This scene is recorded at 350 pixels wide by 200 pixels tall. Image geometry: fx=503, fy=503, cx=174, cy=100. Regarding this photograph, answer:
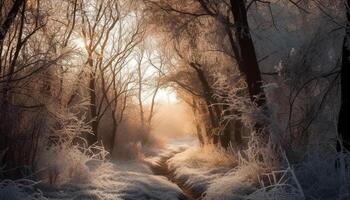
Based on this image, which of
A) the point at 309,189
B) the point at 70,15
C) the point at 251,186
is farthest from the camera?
the point at 70,15

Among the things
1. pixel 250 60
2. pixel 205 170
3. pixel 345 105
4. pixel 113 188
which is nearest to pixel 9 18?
pixel 113 188

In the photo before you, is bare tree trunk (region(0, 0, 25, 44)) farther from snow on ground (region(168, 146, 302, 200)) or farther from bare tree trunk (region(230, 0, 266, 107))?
snow on ground (region(168, 146, 302, 200))

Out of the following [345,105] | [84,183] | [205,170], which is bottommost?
[205,170]

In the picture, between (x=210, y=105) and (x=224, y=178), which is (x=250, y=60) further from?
(x=224, y=178)

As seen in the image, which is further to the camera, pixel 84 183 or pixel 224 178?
pixel 84 183

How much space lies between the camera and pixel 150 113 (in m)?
48.0

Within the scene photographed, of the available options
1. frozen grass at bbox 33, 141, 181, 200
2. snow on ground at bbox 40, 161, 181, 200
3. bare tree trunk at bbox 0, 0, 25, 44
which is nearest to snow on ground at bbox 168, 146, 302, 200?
snow on ground at bbox 40, 161, 181, 200

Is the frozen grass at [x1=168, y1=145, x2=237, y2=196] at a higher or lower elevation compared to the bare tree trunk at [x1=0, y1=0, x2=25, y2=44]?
lower

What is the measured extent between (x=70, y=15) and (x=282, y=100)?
853 cm

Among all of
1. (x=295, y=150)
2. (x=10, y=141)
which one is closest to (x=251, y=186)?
(x=295, y=150)

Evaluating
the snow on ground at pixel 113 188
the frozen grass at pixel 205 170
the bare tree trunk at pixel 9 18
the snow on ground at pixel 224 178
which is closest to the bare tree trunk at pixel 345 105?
the snow on ground at pixel 224 178

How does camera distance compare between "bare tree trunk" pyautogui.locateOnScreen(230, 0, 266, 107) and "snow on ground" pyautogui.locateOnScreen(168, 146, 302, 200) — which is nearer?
"snow on ground" pyautogui.locateOnScreen(168, 146, 302, 200)

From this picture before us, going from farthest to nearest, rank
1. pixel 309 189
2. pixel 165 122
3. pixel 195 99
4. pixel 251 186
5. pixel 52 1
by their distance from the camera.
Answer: pixel 165 122 → pixel 195 99 → pixel 52 1 → pixel 251 186 → pixel 309 189

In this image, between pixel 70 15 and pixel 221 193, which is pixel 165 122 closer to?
pixel 70 15
